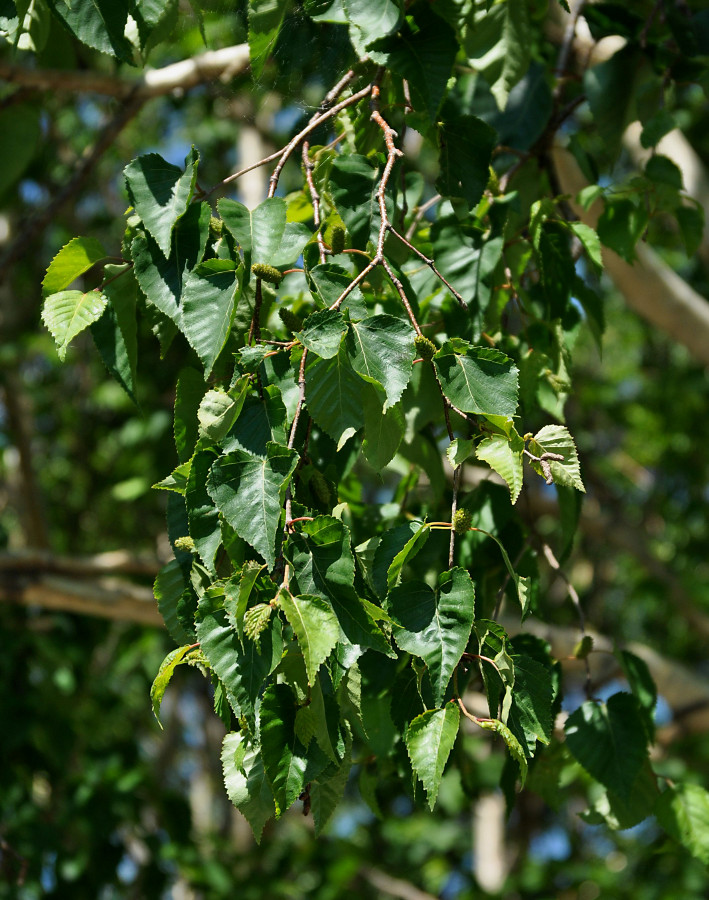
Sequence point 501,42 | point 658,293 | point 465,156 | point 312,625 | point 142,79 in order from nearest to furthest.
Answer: point 312,625
point 465,156
point 501,42
point 142,79
point 658,293

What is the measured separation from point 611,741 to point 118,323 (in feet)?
2.42

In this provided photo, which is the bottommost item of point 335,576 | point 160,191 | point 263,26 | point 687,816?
point 687,816

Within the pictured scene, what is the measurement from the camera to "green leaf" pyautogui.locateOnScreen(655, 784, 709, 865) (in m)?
1.23

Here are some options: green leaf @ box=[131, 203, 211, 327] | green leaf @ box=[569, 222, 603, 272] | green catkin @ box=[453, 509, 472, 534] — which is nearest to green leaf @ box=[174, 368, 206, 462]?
green leaf @ box=[131, 203, 211, 327]

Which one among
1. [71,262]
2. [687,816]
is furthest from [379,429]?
[687,816]

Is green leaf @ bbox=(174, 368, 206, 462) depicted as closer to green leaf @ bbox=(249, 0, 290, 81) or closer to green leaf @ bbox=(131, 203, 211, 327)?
green leaf @ bbox=(131, 203, 211, 327)

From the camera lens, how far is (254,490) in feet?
2.63

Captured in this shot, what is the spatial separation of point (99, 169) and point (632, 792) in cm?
371

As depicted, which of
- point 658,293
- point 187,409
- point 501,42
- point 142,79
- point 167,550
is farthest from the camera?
point 167,550

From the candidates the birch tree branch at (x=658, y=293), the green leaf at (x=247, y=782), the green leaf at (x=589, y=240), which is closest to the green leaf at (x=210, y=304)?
the green leaf at (x=247, y=782)

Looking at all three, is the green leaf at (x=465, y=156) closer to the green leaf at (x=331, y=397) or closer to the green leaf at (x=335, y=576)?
the green leaf at (x=331, y=397)

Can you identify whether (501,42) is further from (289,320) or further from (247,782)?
(247,782)

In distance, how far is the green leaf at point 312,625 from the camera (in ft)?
2.44

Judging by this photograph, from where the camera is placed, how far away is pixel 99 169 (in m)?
4.24
